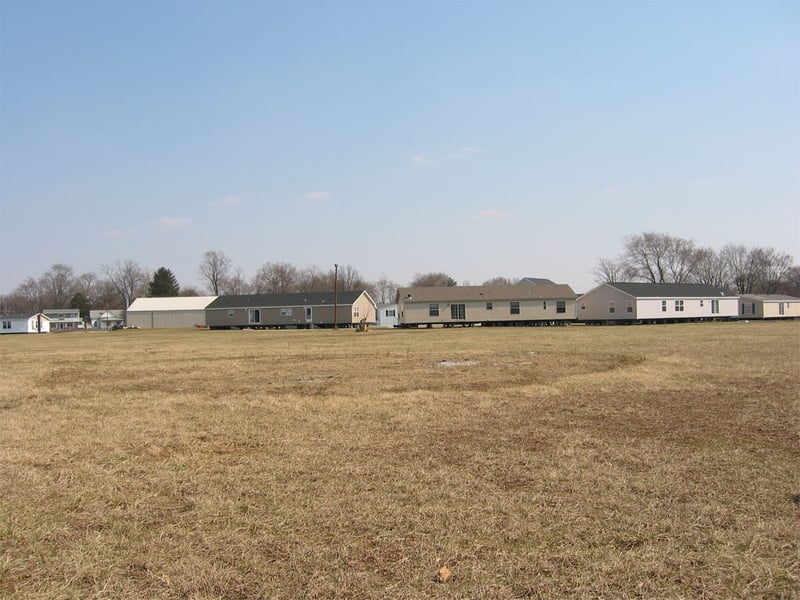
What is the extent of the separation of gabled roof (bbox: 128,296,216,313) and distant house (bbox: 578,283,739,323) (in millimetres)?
52632

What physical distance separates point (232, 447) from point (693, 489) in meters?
5.30

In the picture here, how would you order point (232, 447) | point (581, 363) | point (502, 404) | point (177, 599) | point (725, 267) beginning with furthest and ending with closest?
1. point (725, 267)
2. point (581, 363)
3. point (502, 404)
4. point (232, 447)
5. point (177, 599)

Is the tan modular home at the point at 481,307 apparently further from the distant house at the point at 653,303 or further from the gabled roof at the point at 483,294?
the distant house at the point at 653,303

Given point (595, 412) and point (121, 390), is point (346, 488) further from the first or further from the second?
point (121, 390)

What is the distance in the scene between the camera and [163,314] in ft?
257

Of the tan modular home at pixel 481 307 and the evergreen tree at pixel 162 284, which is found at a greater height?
the evergreen tree at pixel 162 284

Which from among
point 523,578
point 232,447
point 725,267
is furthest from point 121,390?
point 725,267

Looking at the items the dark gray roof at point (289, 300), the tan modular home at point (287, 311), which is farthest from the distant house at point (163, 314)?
the tan modular home at point (287, 311)

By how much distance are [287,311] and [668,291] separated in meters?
40.6

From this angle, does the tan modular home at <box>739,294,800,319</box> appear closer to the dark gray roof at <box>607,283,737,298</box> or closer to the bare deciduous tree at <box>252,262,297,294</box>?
the dark gray roof at <box>607,283,737,298</box>

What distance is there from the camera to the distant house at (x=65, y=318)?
4048 inches

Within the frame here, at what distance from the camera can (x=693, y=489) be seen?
17.5 feet

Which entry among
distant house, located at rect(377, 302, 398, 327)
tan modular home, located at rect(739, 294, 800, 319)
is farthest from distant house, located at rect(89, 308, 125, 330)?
tan modular home, located at rect(739, 294, 800, 319)

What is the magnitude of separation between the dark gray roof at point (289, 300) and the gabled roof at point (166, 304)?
607 inches
